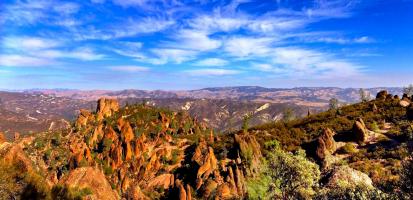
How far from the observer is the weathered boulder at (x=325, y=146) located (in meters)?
96.2

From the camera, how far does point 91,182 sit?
128 feet

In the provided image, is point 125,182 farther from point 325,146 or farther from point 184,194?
point 325,146

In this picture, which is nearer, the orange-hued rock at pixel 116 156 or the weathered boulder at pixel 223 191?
the weathered boulder at pixel 223 191

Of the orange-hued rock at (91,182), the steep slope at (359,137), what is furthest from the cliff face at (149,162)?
the steep slope at (359,137)

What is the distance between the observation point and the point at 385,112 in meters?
134

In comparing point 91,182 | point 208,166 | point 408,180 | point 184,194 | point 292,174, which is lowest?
point 184,194

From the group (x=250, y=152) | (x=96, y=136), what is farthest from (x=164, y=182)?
(x=96, y=136)

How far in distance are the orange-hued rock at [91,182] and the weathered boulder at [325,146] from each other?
67.3 metres

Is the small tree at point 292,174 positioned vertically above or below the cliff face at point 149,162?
above

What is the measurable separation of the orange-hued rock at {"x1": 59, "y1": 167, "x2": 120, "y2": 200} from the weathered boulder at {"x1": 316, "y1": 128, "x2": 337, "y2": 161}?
221ft

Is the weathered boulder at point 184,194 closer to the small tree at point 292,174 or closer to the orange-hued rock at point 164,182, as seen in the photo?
the orange-hued rock at point 164,182

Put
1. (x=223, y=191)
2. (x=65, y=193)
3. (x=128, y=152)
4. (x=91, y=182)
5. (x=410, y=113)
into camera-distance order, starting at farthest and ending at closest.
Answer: (x=128, y=152) < (x=410, y=113) < (x=223, y=191) < (x=91, y=182) < (x=65, y=193)

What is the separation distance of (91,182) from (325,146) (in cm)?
7429

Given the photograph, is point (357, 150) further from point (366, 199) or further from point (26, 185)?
point (26, 185)
